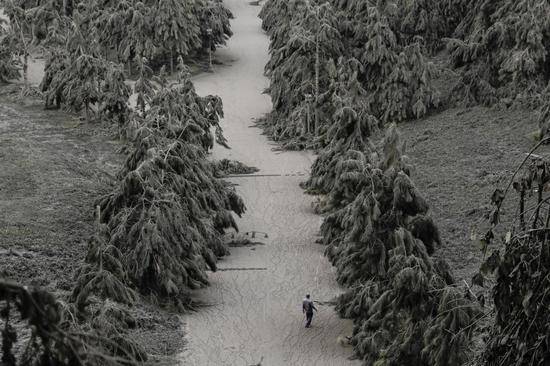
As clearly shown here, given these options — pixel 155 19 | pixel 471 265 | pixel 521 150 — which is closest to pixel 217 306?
pixel 471 265

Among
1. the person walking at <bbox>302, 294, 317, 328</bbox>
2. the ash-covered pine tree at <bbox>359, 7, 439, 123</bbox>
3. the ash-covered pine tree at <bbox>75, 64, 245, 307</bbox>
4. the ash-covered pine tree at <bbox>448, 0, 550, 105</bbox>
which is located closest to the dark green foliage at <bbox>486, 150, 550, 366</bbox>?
the person walking at <bbox>302, 294, 317, 328</bbox>

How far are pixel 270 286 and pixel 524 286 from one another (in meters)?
15.6

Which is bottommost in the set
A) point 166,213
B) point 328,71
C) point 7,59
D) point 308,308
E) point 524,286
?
point 308,308

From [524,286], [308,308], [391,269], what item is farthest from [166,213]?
[524,286]

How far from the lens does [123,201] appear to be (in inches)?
875

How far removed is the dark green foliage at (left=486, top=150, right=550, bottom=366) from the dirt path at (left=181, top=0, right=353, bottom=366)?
35.8ft

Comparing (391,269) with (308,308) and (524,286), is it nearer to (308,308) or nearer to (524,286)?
(308,308)

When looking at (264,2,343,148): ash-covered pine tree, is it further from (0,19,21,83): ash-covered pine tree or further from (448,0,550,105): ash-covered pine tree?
(0,19,21,83): ash-covered pine tree

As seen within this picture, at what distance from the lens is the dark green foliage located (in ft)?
26.0

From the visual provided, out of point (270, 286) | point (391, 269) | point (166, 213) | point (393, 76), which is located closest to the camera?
point (391, 269)

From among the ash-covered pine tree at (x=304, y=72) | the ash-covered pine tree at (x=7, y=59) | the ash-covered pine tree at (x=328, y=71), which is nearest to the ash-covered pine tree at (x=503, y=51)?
the ash-covered pine tree at (x=328, y=71)

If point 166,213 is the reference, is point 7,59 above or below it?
below

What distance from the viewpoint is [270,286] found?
76.6ft

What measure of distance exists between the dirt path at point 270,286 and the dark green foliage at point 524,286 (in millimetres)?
10921
